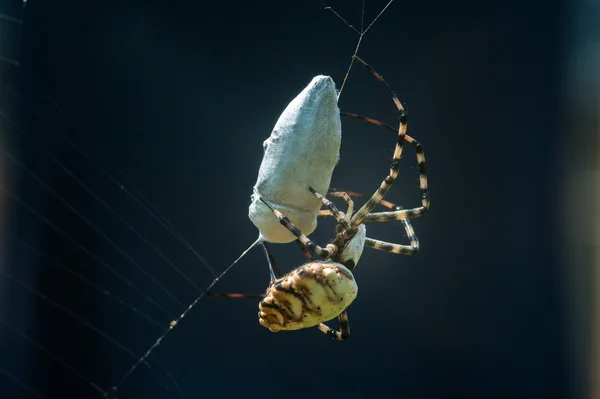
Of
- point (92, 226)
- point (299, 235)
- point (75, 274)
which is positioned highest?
point (299, 235)

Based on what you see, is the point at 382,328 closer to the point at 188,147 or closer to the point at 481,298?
the point at 481,298

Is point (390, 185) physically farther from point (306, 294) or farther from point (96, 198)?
point (96, 198)

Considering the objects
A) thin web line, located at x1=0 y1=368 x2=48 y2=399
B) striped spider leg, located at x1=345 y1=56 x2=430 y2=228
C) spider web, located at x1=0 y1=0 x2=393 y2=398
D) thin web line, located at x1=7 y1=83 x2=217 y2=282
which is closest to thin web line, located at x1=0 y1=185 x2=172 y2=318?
spider web, located at x1=0 y1=0 x2=393 y2=398

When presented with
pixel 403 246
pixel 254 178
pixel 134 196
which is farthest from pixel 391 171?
pixel 134 196

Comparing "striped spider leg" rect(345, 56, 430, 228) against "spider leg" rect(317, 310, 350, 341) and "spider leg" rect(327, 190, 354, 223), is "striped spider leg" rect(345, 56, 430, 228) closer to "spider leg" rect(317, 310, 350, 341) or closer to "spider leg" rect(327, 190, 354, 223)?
"spider leg" rect(327, 190, 354, 223)

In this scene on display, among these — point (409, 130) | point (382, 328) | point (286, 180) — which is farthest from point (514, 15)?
point (286, 180)

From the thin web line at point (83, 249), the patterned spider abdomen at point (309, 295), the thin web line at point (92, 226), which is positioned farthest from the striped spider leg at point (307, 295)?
the thin web line at point (92, 226)
